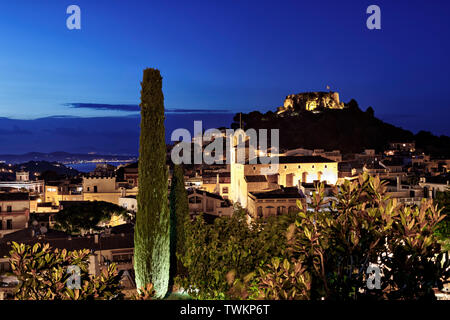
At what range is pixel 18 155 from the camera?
542 feet

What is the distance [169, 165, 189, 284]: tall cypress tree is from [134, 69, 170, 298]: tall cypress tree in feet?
8.47

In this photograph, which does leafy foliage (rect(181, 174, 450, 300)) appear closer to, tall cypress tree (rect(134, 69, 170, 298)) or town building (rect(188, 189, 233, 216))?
tall cypress tree (rect(134, 69, 170, 298))

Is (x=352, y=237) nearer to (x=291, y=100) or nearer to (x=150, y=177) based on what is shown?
(x=150, y=177)

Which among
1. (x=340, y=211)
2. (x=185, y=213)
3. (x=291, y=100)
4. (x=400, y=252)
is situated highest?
(x=291, y=100)

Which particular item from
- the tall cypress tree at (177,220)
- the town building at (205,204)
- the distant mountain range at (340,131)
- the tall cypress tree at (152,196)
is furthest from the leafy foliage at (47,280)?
the distant mountain range at (340,131)

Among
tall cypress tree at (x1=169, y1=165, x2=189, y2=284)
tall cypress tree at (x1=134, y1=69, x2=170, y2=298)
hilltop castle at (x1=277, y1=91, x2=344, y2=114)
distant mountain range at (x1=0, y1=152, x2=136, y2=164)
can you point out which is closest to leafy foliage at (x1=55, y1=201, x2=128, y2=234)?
tall cypress tree at (x1=169, y1=165, x2=189, y2=284)

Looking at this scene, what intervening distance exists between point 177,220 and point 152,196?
3.90 m

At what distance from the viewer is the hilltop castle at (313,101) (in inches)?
4469

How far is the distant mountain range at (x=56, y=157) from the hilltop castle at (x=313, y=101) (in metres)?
67.3

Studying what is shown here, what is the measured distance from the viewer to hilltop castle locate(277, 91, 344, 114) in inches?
4469

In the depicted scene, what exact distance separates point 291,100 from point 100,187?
3482 inches

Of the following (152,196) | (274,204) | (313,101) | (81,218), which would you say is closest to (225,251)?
(152,196)

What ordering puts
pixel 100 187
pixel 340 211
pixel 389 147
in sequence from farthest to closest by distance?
pixel 389 147 → pixel 100 187 → pixel 340 211

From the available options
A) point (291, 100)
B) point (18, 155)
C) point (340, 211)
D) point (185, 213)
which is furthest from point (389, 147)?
point (18, 155)
